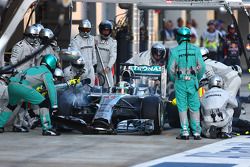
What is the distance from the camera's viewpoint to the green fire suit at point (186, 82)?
1827 cm

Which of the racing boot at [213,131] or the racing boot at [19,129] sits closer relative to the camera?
the racing boot at [213,131]

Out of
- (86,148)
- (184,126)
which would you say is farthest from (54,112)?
(184,126)

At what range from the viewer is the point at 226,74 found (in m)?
20.5

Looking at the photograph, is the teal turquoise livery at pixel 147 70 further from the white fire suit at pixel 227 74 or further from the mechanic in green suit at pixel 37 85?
the mechanic in green suit at pixel 37 85

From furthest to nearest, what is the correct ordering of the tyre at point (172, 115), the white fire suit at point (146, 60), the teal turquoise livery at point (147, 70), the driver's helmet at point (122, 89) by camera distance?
the white fire suit at point (146, 60), the teal turquoise livery at point (147, 70), the tyre at point (172, 115), the driver's helmet at point (122, 89)

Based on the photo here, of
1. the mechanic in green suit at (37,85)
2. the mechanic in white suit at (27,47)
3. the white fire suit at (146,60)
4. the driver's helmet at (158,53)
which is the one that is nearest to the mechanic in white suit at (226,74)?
the driver's helmet at (158,53)

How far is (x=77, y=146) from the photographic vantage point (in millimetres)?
17219

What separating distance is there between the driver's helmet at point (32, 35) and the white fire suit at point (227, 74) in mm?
3125

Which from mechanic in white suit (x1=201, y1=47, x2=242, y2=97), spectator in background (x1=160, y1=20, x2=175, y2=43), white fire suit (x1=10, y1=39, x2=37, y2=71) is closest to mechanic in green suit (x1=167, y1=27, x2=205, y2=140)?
mechanic in white suit (x1=201, y1=47, x2=242, y2=97)

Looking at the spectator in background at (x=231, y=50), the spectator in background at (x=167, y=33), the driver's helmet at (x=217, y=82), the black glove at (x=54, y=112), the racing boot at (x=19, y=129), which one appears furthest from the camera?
the spectator in background at (x=167, y=33)

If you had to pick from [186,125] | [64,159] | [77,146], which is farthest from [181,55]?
[64,159]

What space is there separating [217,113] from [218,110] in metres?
0.05

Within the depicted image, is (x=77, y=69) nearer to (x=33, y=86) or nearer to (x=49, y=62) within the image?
(x=49, y=62)

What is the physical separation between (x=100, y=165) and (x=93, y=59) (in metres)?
7.87
